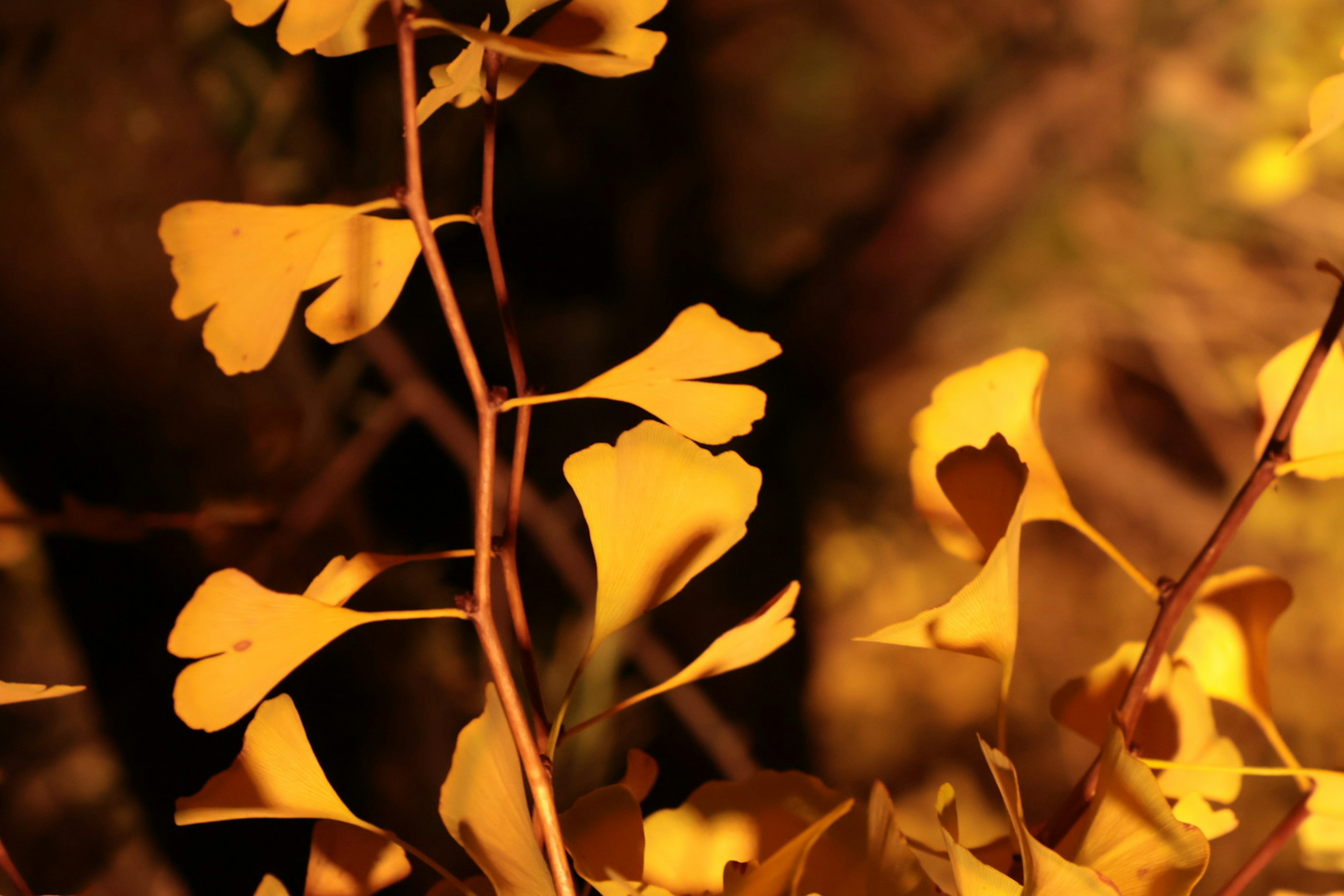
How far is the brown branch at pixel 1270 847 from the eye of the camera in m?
0.21

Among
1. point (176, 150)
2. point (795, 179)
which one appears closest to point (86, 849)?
point (176, 150)

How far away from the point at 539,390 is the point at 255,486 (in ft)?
1.01

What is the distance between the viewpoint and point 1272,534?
2.45 feet

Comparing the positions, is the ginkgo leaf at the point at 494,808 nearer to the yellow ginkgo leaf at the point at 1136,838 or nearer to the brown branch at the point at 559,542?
the yellow ginkgo leaf at the point at 1136,838

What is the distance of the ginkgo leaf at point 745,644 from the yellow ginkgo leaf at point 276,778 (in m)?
0.06

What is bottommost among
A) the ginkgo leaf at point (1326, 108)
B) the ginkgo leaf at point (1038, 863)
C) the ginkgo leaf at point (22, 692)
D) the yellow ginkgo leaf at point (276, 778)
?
the yellow ginkgo leaf at point (276, 778)

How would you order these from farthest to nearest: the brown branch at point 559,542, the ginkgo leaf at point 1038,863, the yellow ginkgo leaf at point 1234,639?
the brown branch at point 559,542, the yellow ginkgo leaf at point 1234,639, the ginkgo leaf at point 1038,863

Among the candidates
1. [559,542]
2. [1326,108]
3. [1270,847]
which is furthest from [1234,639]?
[559,542]

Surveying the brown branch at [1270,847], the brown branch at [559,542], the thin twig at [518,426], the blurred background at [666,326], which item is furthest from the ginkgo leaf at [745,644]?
the brown branch at [559,542]

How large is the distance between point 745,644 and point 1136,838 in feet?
0.27

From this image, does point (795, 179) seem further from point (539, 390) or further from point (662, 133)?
point (539, 390)

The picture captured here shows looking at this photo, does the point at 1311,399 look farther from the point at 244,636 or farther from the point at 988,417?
the point at 244,636

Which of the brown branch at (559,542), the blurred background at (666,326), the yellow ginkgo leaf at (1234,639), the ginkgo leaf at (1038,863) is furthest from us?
the brown branch at (559,542)

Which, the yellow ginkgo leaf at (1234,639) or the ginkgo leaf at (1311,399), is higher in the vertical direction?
the ginkgo leaf at (1311,399)
